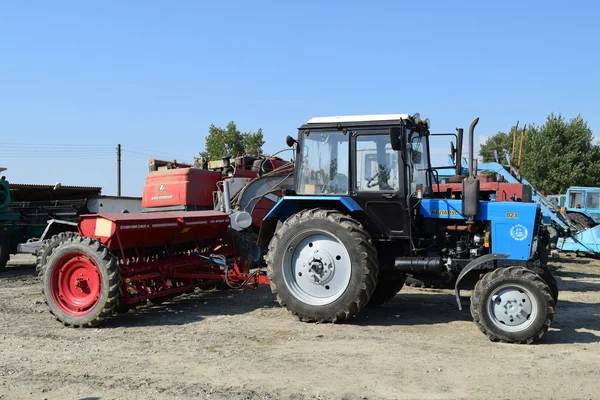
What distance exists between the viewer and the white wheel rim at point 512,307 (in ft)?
20.2

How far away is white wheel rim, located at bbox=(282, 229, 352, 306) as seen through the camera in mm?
7129

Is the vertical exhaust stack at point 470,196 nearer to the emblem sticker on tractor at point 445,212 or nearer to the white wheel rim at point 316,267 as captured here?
the emblem sticker on tractor at point 445,212

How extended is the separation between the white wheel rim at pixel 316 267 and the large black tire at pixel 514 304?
1594 millimetres

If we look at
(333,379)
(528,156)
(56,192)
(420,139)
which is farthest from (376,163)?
(528,156)

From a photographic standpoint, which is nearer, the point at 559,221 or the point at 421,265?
the point at 421,265

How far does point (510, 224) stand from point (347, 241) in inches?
75.9

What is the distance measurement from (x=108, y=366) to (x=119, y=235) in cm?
223

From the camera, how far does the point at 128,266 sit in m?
7.45

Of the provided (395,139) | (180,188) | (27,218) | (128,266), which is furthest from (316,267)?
(27,218)

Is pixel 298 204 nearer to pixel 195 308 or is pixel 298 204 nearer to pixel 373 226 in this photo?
pixel 373 226

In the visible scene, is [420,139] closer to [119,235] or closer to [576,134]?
[119,235]

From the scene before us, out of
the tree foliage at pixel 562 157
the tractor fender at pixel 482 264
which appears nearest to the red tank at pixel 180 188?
the tractor fender at pixel 482 264

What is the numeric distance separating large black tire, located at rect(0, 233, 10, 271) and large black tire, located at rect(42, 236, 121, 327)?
23.5ft

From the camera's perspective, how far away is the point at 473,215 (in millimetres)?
6805
